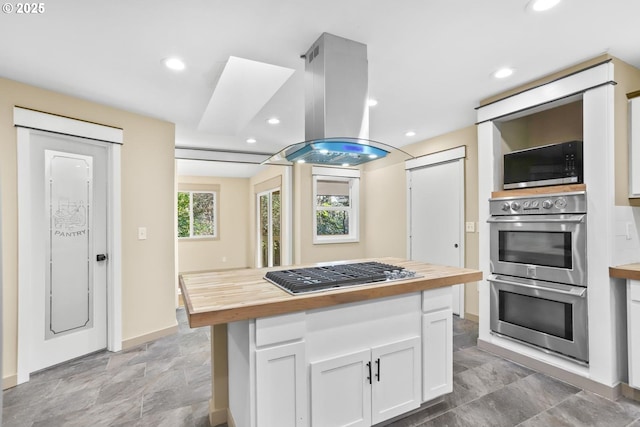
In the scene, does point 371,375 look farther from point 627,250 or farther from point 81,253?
point 81,253

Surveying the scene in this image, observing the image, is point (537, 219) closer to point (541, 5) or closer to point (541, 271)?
point (541, 271)

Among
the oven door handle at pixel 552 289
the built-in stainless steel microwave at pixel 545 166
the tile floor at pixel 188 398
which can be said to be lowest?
the tile floor at pixel 188 398

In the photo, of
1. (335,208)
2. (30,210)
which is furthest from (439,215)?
(30,210)

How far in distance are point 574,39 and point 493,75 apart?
0.56 metres

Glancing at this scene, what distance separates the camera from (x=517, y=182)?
2820 millimetres

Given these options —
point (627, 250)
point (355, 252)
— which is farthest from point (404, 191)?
point (627, 250)

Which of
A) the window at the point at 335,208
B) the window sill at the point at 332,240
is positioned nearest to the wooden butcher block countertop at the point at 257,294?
the window sill at the point at 332,240

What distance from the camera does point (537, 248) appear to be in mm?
2660

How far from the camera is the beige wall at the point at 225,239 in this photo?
7.62m

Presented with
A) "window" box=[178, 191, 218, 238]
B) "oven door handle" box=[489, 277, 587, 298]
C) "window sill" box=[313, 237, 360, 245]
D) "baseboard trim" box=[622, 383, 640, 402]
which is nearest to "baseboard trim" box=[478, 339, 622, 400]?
"baseboard trim" box=[622, 383, 640, 402]

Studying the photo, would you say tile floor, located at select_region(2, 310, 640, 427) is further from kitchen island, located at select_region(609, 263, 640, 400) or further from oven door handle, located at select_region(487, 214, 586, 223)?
oven door handle, located at select_region(487, 214, 586, 223)

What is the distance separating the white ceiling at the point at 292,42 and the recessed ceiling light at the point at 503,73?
57 mm

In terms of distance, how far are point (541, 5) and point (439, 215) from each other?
2864 millimetres

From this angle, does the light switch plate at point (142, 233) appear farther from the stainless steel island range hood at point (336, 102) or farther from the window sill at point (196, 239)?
the window sill at point (196, 239)
